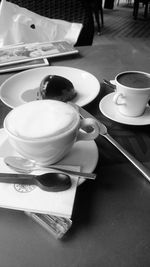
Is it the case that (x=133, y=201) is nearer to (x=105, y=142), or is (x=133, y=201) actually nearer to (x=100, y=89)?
(x=105, y=142)

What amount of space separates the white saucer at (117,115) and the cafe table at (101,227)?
0.04 meters

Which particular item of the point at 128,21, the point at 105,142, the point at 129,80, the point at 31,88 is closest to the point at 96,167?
the point at 105,142

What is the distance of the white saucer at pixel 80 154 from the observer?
34 cm

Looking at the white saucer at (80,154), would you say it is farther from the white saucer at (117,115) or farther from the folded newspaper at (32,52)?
the folded newspaper at (32,52)

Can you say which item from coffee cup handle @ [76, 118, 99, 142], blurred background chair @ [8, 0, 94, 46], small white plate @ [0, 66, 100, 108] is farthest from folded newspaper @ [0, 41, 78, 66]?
coffee cup handle @ [76, 118, 99, 142]

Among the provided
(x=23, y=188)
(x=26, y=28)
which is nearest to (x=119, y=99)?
(x=23, y=188)

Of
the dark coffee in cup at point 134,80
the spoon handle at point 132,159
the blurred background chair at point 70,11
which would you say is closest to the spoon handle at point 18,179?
the spoon handle at point 132,159

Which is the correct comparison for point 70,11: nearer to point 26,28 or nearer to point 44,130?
point 26,28

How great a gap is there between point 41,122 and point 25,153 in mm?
43

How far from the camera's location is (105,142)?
0.41 metres

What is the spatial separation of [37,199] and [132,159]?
0.47 feet

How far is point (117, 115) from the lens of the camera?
46cm

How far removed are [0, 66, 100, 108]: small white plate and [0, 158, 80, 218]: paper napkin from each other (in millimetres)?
224

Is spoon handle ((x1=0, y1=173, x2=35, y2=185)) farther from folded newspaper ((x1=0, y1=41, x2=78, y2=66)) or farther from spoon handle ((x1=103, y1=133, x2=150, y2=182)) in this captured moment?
folded newspaper ((x1=0, y1=41, x2=78, y2=66))
